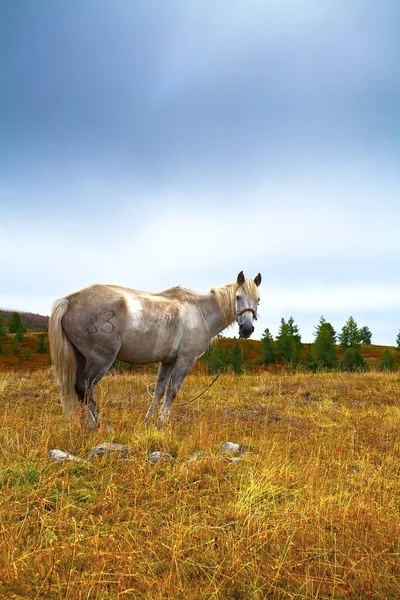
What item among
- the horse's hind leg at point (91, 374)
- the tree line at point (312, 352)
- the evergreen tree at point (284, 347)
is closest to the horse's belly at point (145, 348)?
the horse's hind leg at point (91, 374)

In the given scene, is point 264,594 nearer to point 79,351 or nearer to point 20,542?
point 20,542

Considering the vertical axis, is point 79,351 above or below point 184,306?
below

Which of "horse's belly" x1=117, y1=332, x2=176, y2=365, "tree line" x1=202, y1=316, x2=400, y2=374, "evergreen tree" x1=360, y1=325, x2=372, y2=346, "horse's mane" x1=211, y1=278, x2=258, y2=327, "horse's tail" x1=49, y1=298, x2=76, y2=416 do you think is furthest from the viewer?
"evergreen tree" x1=360, y1=325, x2=372, y2=346

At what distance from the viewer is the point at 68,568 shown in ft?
8.36

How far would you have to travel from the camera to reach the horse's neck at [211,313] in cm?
735

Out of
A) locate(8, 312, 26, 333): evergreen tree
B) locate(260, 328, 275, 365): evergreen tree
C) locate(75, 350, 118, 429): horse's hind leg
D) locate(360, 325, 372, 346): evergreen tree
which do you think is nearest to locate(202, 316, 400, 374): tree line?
locate(260, 328, 275, 365): evergreen tree

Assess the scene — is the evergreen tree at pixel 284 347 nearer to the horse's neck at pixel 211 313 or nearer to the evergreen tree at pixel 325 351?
the evergreen tree at pixel 325 351

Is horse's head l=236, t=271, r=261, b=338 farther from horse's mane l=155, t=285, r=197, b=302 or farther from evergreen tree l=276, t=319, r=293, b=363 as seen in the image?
evergreen tree l=276, t=319, r=293, b=363

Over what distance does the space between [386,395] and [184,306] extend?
304 inches

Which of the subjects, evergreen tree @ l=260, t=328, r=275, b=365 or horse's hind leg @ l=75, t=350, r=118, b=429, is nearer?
horse's hind leg @ l=75, t=350, r=118, b=429

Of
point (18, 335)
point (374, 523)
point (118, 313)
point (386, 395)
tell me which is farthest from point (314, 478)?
point (18, 335)

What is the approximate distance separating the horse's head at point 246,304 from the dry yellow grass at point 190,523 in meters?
2.05

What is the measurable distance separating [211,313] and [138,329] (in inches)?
63.5

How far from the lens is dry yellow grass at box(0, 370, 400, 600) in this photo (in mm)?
2465
